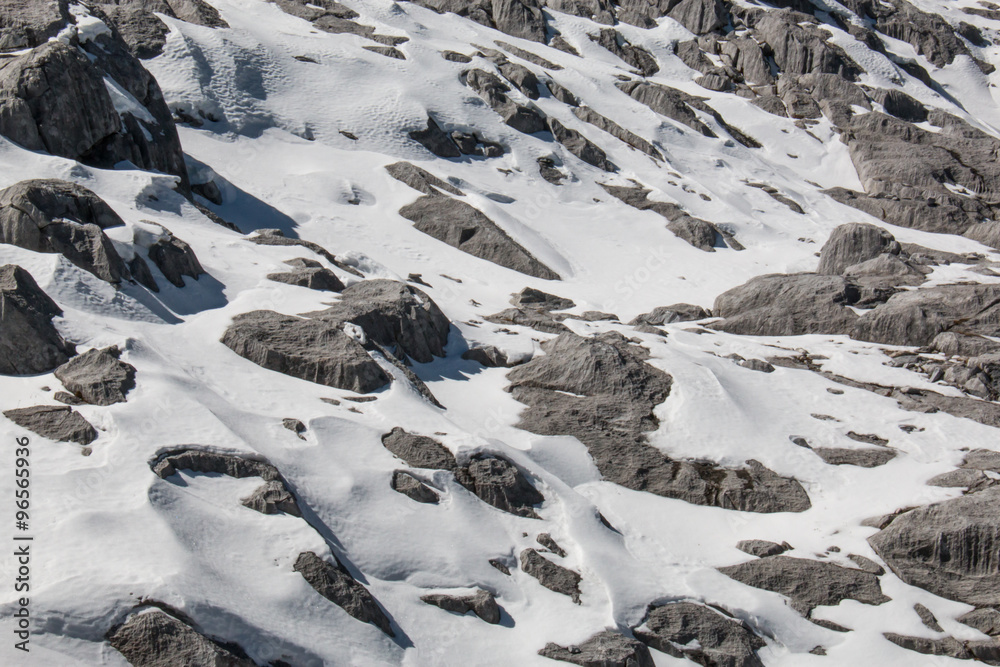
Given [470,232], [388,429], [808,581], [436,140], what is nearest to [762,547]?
[808,581]

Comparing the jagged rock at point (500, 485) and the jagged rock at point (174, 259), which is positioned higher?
the jagged rock at point (174, 259)

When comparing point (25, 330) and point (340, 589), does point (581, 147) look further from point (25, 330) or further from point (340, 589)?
point (340, 589)

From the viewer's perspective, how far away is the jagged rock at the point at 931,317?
25328mm

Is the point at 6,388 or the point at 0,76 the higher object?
the point at 0,76

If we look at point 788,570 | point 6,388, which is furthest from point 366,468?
point 788,570

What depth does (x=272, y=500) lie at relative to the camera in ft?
40.7

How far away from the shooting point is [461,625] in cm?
1220

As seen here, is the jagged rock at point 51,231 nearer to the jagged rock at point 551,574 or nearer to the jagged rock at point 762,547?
the jagged rock at point 551,574

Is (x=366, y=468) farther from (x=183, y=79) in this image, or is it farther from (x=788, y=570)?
(x=183, y=79)

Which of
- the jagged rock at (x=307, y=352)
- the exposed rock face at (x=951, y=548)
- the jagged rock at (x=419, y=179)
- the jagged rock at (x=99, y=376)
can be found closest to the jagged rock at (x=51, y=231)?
the jagged rock at (x=307, y=352)

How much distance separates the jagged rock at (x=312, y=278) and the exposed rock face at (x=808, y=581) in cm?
1260

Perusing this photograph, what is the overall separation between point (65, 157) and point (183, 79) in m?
14.8

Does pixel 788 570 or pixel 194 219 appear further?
pixel 194 219

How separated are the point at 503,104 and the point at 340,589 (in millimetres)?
37236
